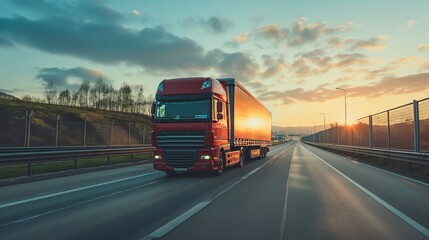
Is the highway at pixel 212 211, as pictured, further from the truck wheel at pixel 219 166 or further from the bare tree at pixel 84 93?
the bare tree at pixel 84 93

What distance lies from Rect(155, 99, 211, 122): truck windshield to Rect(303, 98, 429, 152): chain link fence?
984 cm

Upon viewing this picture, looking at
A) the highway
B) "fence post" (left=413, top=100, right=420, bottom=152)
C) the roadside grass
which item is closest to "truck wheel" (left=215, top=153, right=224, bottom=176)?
the highway

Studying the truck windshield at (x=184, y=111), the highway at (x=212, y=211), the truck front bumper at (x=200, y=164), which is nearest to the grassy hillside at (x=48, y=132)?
the truck windshield at (x=184, y=111)

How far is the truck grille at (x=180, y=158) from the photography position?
12633 millimetres

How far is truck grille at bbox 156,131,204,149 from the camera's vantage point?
12.6m

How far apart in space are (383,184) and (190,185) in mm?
6164

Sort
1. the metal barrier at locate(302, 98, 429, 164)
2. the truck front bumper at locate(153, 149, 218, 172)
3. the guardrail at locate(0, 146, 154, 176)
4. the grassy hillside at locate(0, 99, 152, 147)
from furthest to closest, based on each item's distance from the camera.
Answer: the grassy hillside at locate(0, 99, 152, 147), the metal barrier at locate(302, 98, 429, 164), the truck front bumper at locate(153, 149, 218, 172), the guardrail at locate(0, 146, 154, 176)

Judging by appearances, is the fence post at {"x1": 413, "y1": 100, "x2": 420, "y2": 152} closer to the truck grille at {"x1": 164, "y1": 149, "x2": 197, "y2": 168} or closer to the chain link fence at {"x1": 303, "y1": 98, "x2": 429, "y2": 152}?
the chain link fence at {"x1": 303, "y1": 98, "x2": 429, "y2": 152}

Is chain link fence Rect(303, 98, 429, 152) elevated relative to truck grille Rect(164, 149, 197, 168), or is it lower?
elevated

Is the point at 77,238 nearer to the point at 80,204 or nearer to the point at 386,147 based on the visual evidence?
the point at 80,204

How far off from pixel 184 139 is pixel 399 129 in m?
13.1

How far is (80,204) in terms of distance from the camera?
24.9 feet

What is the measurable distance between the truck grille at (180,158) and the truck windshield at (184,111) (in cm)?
115

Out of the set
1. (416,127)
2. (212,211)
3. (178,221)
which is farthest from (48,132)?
(178,221)
